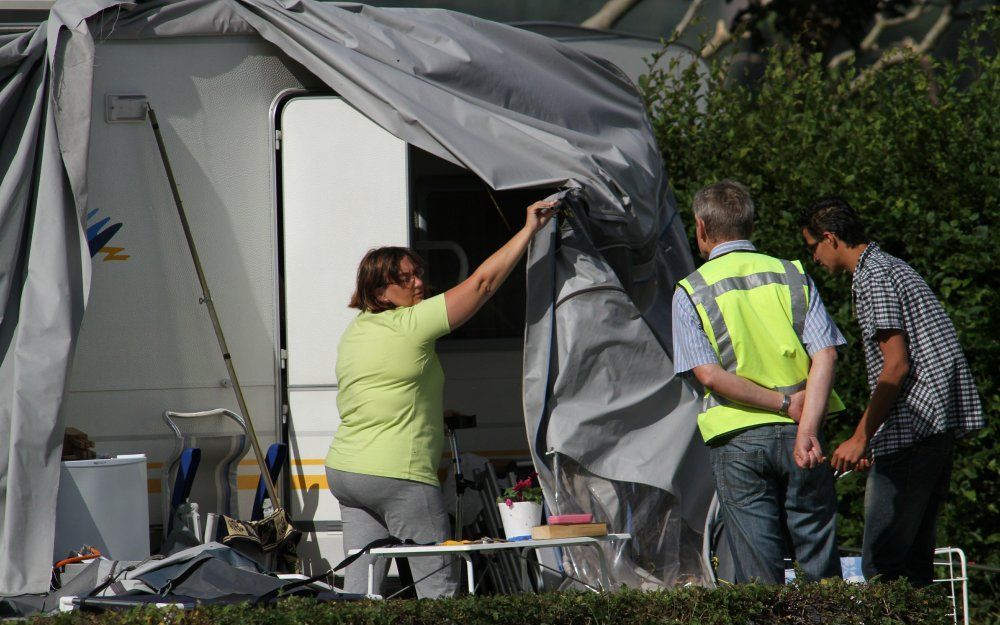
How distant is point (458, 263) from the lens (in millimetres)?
6078

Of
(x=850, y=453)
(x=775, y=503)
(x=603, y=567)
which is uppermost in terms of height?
(x=850, y=453)

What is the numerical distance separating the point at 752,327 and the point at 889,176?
7.71 feet

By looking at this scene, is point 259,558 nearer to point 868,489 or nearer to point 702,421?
point 702,421

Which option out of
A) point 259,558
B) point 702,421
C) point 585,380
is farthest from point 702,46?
point 259,558

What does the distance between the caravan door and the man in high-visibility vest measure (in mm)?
1564

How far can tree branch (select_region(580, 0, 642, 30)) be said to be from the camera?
8.58 metres

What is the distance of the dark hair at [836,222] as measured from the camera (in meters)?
4.40

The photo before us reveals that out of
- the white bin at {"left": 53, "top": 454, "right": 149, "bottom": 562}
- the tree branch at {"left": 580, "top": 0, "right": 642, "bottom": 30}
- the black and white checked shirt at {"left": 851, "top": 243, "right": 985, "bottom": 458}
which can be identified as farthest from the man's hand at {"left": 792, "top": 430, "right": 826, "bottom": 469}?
the tree branch at {"left": 580, "top": 0, "right": 642, "bottom": 30}

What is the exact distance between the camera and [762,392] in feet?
13.1

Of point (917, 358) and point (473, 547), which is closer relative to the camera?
point (473, 547)

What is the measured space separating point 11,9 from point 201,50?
0.86 metres

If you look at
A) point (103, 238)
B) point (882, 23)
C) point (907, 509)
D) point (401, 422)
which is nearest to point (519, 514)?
point (401, 422)

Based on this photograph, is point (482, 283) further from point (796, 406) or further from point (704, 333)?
point (796, 406)

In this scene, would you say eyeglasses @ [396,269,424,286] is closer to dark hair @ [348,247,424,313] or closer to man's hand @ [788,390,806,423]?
dark hair @ [348,247,424,313]
